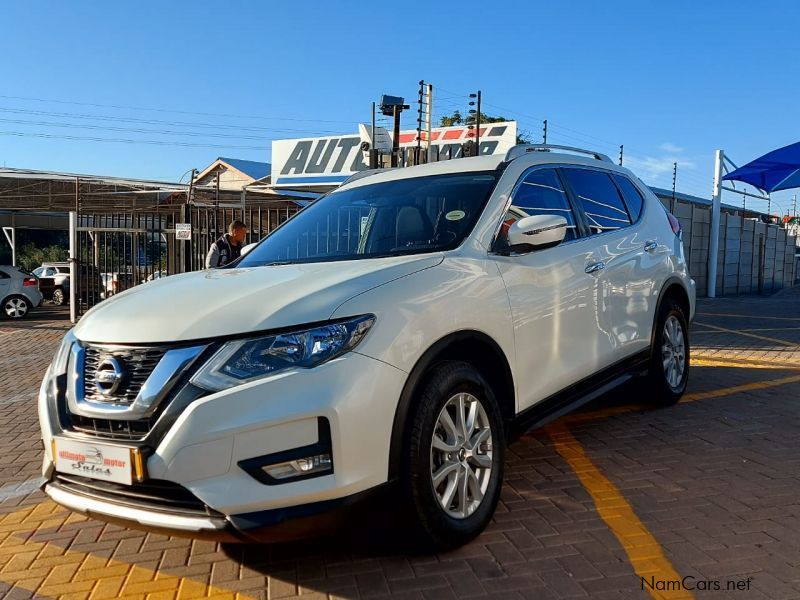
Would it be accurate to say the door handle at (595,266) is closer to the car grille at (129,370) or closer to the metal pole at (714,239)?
the car grille at (129,370)

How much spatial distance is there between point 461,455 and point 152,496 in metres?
1.28

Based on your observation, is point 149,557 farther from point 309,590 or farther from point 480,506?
point 480,506

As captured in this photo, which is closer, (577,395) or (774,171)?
(577,395)

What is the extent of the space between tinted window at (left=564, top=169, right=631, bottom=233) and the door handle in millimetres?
258

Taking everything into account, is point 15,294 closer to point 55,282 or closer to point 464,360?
point 55,282

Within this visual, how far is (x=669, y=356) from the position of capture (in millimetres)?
5258

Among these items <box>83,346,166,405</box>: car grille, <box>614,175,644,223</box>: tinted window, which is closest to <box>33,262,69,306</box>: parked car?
<box>614,175,644,223</box>: tinted window

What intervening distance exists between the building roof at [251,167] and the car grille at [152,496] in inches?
1402

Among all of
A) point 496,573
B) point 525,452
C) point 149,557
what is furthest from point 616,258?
point 149,557

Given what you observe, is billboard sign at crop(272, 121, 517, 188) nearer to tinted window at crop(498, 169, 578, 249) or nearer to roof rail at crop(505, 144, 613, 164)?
roof rail at crop(505, 144, 613, 164)

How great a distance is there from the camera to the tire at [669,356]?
5.05 metres

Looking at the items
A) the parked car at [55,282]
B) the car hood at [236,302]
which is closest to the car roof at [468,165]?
the car hood at [236,302]
